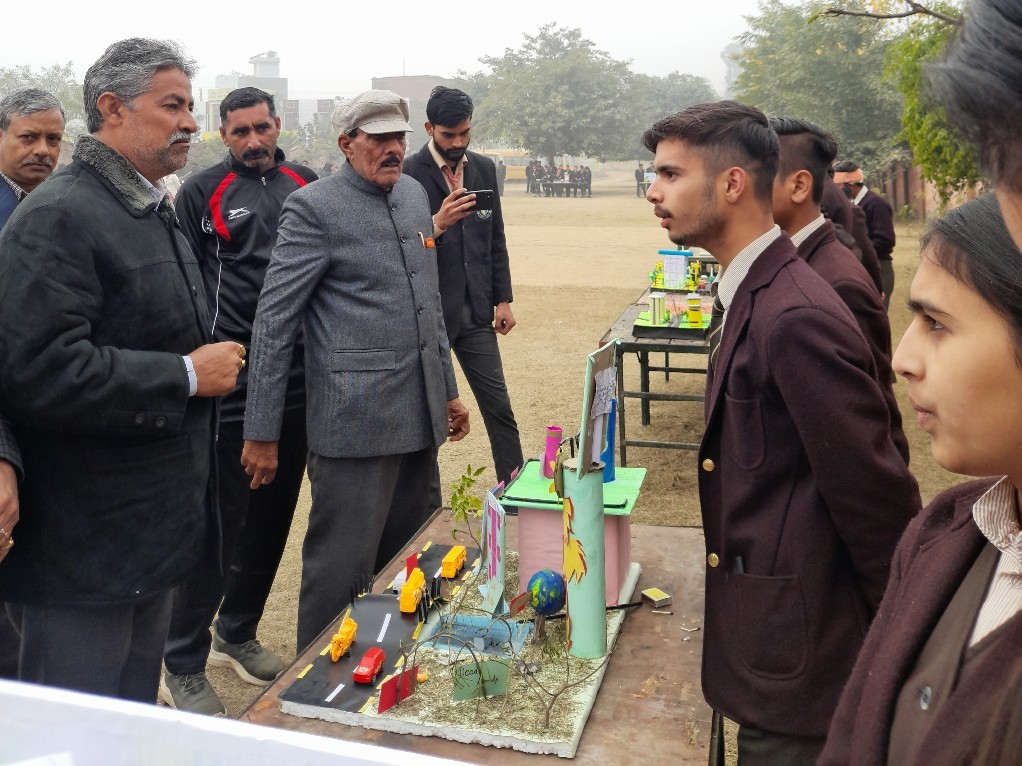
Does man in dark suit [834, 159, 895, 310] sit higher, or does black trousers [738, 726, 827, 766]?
man in dark suit [834, 159, 895, 310]

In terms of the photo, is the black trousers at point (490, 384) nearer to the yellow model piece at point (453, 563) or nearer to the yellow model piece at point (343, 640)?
the yellow model piece at point (453, 563)

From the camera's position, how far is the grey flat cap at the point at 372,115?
3059 millimetres

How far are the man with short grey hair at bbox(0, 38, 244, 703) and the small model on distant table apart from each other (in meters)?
0.67

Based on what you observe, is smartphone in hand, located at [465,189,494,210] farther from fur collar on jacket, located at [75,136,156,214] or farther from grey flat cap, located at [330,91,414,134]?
fur collar on jacket, located at [75,136,156,214]

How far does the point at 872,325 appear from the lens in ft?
8.52

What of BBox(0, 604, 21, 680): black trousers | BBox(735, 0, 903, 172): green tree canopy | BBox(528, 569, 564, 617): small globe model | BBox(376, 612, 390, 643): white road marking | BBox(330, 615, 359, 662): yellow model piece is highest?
BBox(735, 0, 903, 172): green tree canopy

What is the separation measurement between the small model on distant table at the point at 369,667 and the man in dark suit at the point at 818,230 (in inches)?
53.4

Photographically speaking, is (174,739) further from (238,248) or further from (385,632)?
(238,248)

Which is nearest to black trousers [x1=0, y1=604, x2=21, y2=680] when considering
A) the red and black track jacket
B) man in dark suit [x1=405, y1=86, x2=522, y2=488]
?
the red and black track jacket

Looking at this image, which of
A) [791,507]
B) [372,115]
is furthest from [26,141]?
[791,507]

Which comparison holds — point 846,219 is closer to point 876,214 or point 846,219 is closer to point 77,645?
point 876,214

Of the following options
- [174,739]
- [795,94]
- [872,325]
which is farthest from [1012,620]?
[795,94]

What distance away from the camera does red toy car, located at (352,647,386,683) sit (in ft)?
6.25

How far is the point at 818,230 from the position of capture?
2.93 m
